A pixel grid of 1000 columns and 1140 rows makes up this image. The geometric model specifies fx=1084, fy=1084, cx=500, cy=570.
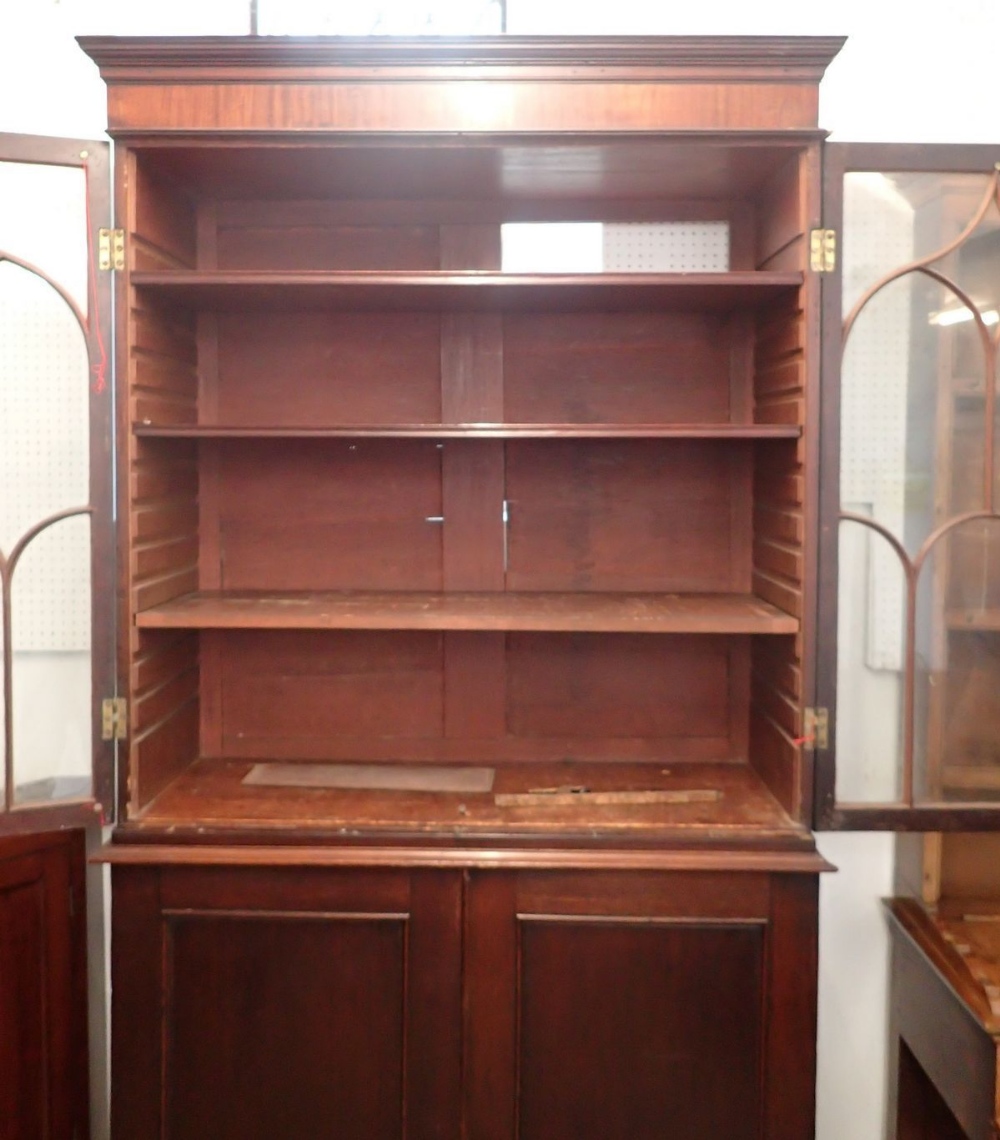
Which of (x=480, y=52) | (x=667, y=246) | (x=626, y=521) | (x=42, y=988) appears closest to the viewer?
(x=480, y=52)

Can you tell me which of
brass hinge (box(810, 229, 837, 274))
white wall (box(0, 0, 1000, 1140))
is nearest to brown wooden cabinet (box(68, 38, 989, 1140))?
brass hinge (box(810, 229, 837, 274))

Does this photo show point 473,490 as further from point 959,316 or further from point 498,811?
point 959,316

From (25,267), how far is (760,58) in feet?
4.44

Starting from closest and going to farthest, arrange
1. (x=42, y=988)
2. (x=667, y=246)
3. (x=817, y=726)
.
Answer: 1. (x=817, y=726)
2. (x=42, y=988)
3. (x=667, y=246)

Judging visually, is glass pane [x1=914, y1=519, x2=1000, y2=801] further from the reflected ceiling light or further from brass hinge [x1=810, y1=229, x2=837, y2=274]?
brass hinge [x1=810, y1=229, x2=837, y2=274]

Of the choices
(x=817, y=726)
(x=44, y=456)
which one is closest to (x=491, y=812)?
(x=817, y=726)

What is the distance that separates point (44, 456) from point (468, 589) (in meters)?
0.91

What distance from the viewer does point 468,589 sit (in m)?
2.40

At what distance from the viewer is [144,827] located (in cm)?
201

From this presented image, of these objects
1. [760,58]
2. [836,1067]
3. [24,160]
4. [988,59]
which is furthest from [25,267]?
[836,1067]

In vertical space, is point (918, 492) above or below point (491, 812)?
above

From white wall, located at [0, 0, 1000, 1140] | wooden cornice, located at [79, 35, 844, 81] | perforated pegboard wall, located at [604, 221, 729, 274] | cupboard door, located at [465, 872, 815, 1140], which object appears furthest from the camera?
white wall, located at [0, 0, 1000, 1140]

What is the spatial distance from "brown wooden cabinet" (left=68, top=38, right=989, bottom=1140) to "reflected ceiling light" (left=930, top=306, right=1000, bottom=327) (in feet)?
0.77

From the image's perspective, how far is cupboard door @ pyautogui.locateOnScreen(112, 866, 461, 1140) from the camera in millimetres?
1994
